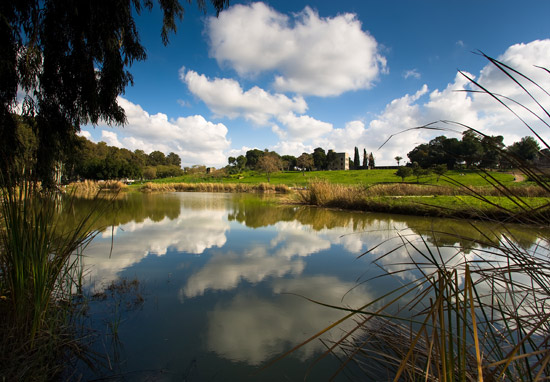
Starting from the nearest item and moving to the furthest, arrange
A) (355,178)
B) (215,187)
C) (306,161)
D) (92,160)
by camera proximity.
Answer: (215,187) → (92,160) → (355,178) → (306,161)

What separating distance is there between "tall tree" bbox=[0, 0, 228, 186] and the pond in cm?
182

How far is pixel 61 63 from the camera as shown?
3432mm

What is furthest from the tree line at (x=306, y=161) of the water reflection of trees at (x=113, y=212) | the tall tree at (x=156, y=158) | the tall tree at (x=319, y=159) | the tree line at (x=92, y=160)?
the water reflection of trees at (x=113, y=212)

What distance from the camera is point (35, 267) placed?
6.18 feet

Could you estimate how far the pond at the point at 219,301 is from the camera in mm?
1990

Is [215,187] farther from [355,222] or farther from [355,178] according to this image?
[355,222]

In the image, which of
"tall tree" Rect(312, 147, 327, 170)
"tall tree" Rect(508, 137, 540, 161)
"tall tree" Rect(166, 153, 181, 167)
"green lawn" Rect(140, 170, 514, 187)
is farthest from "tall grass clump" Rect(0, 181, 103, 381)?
"tall tree" Rect(166, 153, 181, 167)

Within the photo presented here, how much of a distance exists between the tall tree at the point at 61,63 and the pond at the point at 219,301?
1.82 m

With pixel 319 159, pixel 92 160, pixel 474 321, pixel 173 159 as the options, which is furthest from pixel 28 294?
pixel 173 159

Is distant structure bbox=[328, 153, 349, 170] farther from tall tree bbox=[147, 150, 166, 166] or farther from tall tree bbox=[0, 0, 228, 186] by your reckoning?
tall tree bbox=[0, 0, 228, 186]

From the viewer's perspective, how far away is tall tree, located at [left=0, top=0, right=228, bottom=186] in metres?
3.21

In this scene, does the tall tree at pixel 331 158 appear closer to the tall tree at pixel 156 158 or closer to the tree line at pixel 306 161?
the tree line at pixel 306 161

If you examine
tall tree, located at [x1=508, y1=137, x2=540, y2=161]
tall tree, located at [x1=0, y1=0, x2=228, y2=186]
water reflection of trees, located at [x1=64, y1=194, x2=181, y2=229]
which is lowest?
water reflection of trees, located at [x1=64, y1=194, x2=181, y2=229]

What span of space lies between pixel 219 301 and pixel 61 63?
3.42m
